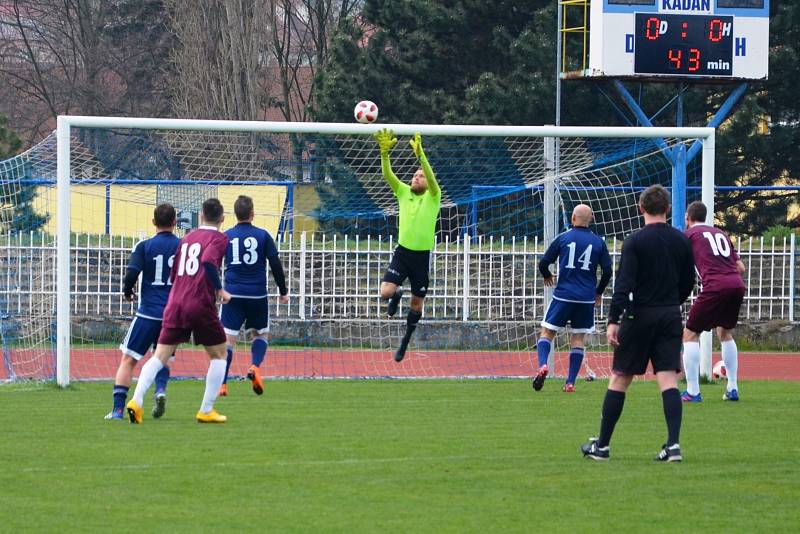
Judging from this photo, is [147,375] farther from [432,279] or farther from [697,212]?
[432,279]

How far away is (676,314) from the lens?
909 centimetres

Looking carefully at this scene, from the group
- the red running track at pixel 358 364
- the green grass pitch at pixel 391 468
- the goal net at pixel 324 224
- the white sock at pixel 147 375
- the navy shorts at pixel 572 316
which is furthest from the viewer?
the red running track at pixel 358 364

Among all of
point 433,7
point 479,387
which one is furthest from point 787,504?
point 433,7

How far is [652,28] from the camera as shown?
20.9 meters

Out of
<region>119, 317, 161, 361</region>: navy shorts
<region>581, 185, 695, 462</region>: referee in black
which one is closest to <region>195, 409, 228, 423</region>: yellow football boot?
<region>119, 317, 161, 361</region>: navy shorts

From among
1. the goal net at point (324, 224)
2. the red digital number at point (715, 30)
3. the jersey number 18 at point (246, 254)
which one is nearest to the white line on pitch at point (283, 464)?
the jersey number 18 at point (246, 254)

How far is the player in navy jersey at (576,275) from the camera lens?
47.1ft

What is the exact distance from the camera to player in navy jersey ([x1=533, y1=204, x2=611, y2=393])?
1436 cm

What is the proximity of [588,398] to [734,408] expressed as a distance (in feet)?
5.15

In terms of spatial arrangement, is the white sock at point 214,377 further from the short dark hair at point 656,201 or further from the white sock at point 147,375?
the short dark hair at point 656,201

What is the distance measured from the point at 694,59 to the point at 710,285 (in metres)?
8.56

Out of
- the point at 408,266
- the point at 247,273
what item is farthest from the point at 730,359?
the point at 247,273

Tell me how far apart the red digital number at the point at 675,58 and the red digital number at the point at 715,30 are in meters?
0.54

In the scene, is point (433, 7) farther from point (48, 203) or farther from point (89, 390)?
point (89, 390)
